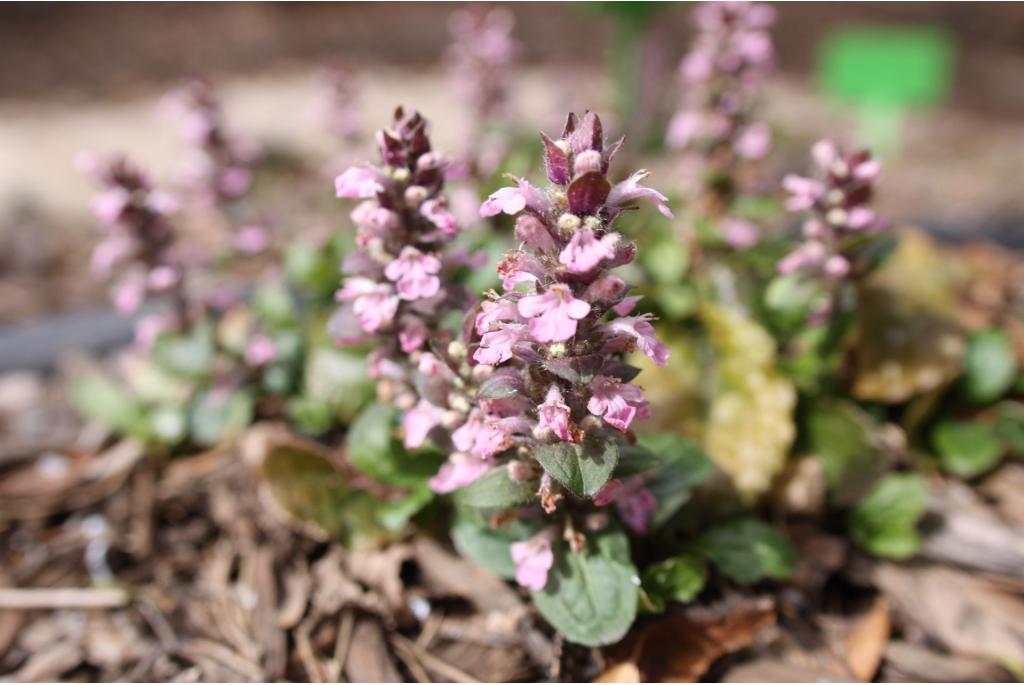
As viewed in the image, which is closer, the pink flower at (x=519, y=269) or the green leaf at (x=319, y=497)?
the pink flower at (x=519, y=269)

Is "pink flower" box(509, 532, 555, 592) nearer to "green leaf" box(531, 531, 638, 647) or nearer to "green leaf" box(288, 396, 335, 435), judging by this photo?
"green leaf" box(531, 531, 638, 647)

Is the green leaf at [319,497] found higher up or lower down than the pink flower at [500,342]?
lower down

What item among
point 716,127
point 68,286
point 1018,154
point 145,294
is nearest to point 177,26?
point 68,286

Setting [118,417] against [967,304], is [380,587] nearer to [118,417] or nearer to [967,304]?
[118,417]

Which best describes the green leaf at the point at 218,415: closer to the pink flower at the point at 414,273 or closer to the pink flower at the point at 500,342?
the pink flower at the point at 414,273

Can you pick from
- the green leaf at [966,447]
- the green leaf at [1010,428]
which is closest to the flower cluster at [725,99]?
the green leaf at [966,447]

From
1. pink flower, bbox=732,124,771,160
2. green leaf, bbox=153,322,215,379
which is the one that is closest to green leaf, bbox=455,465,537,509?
green leaf, bbox=153,322,215,379

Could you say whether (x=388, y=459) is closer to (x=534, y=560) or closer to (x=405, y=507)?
(x=405, y=507)
